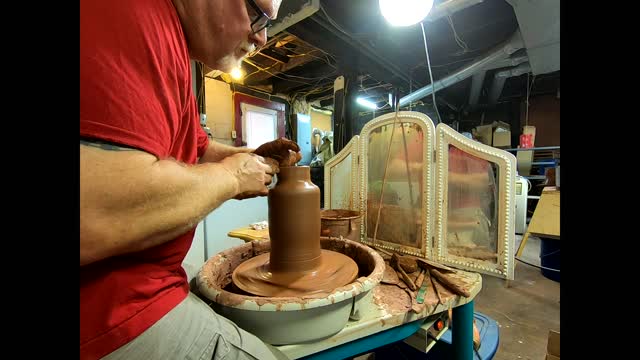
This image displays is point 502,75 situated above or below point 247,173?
above

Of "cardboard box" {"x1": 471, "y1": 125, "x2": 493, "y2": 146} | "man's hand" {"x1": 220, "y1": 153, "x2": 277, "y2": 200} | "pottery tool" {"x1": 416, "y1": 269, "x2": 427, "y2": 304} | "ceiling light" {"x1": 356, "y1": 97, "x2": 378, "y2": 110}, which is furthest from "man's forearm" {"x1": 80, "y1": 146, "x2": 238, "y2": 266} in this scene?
"cardboard box" {"x1": 471, "y1": 125, "x2": 493, "y2": 146}

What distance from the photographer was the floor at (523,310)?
1711 mm

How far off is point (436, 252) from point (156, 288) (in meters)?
1.23

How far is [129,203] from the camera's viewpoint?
41cm

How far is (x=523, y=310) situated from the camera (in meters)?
2.13

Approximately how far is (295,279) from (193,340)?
1.13 ft

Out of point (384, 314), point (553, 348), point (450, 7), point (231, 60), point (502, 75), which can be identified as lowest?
point (553, 348)

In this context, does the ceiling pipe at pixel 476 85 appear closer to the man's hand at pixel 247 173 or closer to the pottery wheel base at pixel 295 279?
the pottery wheel base at pixel 295 279

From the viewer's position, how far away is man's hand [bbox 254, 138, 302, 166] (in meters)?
0.94

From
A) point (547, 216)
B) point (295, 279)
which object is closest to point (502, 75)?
point (547, 216)

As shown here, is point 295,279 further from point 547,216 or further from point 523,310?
point 547,216

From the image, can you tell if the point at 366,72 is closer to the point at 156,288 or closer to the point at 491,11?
the point at 491,11

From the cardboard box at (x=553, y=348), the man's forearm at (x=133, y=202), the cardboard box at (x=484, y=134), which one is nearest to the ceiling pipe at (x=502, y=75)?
the cardboard box at (x=484, y=134)

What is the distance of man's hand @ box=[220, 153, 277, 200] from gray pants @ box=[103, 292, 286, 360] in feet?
0.93
